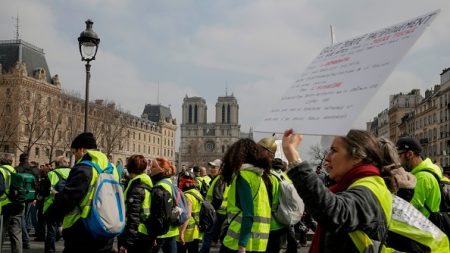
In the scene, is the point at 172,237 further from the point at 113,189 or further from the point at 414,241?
the point at 414,241

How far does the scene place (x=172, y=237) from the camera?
22.1 ft

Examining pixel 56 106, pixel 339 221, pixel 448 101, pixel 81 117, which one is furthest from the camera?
pixel 448 101

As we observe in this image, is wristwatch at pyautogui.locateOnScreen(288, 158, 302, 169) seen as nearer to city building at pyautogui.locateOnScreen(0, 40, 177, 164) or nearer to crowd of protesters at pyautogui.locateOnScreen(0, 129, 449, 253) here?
crowd of protesters at pyautogui.locateOnScreen(0, 129, 449, 253)

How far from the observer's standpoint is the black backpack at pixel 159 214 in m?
6.17

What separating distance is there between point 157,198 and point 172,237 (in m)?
0.78

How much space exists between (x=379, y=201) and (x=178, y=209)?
402cm

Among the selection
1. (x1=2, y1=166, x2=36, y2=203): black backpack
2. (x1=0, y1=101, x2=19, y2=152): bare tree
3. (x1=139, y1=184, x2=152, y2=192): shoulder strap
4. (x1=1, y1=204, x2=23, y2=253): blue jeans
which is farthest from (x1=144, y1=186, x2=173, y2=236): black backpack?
(x1=0, y1=101, x2=19, y2=152): bare tree

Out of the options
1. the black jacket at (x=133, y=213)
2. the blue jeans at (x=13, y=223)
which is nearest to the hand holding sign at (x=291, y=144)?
the black jacket at (x=133, y=213)

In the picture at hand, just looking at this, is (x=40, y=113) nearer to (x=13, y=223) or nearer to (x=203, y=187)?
(x=203, y=187)

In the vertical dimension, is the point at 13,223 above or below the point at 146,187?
below

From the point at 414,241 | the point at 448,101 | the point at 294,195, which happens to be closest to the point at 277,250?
the point at 294,195

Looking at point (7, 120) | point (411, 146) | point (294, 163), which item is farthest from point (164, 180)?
point (7, 120)

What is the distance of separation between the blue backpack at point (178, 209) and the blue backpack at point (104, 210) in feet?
4.57

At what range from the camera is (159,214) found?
20.3ft
